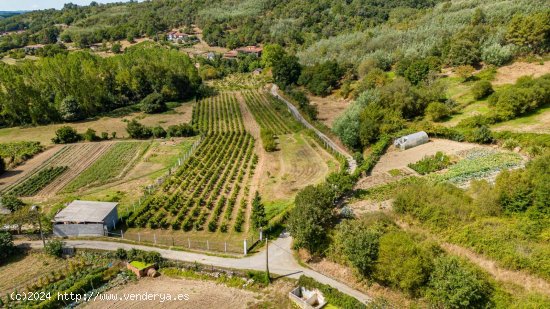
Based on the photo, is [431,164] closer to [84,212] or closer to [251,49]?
[84,212]

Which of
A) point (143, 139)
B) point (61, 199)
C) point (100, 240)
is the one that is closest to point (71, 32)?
point (143, 139)

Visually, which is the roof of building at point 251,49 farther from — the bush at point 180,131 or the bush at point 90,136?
the bush at point 90,136

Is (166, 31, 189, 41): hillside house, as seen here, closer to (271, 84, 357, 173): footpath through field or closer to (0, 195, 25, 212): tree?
(271, 84, 357, 173): footpath through field

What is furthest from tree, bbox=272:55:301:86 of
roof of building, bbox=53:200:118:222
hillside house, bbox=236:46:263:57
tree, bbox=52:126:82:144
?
roof of building, bbox=53:200:118:222

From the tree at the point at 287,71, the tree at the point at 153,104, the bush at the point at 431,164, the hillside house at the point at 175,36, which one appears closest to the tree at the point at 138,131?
the tree at the point at 153,104

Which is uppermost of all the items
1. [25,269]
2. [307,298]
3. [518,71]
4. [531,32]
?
[531,32]

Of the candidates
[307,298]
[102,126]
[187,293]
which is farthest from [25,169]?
[307,298]

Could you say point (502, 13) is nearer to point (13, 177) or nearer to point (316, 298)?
point (316, 298)
